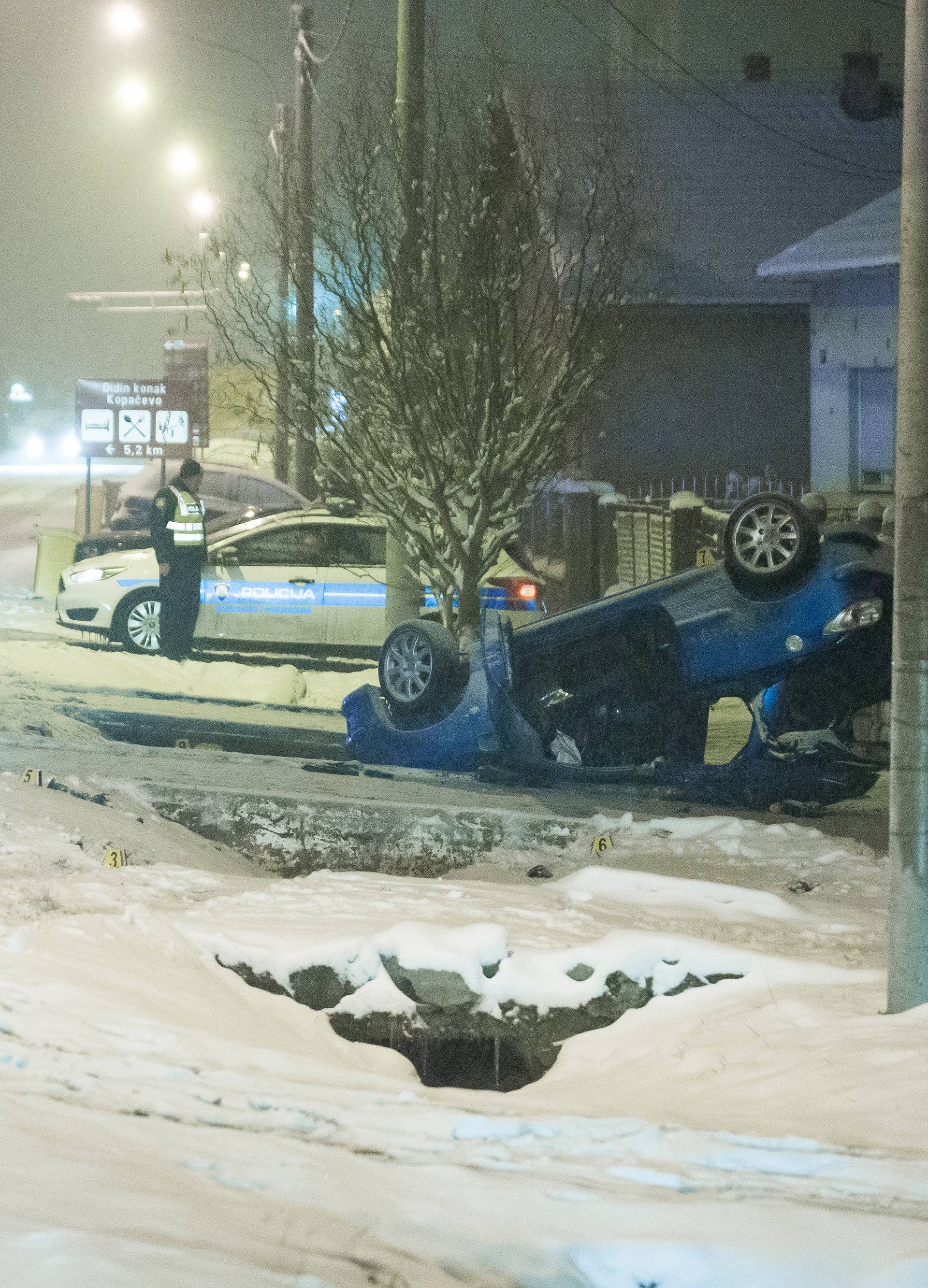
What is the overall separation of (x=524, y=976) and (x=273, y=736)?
578cm

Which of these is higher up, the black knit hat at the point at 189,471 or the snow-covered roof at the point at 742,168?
the snow-covered roof at the point at 742,168

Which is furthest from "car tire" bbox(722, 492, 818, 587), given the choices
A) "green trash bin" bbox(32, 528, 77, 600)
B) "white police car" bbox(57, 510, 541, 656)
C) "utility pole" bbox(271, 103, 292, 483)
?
"green trash bin" bbox(32, 528, 77, 600)

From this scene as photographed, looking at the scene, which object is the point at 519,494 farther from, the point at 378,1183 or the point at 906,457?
the point at 378,1183

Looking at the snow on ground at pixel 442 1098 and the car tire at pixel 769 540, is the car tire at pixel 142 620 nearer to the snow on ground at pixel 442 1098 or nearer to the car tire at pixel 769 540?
the snow on ground at pixel 442 1098

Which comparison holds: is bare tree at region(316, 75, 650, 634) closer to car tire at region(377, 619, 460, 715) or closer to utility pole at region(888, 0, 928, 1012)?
car tire at region(377, 619, 460, 715)

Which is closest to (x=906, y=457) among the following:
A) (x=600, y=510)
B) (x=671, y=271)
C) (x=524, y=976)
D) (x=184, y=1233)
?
(x=524, y=976)

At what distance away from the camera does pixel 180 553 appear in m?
14.2

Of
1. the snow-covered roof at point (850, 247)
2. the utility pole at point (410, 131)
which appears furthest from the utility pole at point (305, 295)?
the snow-covered roof at point (850, 247)

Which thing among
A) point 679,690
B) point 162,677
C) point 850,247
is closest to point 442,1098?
point 679,690

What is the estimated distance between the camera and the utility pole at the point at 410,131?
10758 millimetres

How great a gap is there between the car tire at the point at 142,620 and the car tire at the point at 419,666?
6054 millimetres

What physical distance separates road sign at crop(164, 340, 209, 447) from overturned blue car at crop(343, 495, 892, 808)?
12.9 m

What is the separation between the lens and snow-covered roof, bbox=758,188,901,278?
787 inches

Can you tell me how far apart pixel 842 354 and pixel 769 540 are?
15.0m
